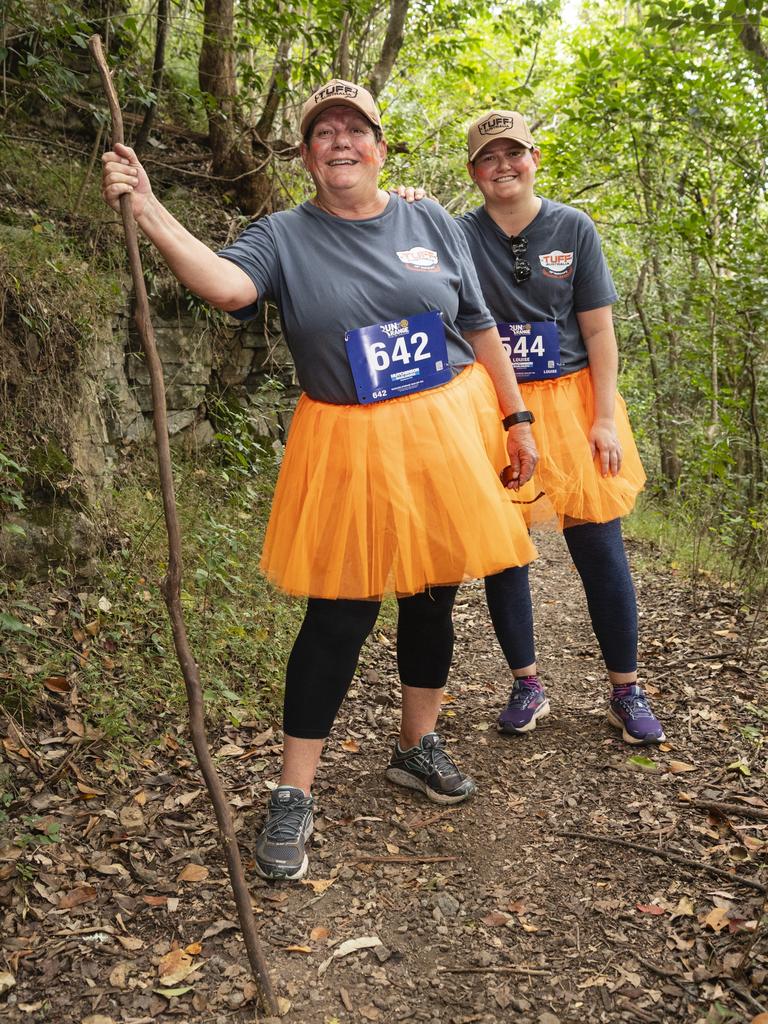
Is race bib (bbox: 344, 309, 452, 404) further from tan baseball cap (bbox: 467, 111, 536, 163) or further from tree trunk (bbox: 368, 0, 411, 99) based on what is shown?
tree trunk (bbox: 368, 0, 411, 99)

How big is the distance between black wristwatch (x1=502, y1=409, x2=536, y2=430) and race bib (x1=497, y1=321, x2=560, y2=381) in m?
0.39

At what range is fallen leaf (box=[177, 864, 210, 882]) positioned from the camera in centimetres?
233

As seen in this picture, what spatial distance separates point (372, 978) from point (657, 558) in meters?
4.74

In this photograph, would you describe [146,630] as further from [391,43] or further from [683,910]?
[391,43]

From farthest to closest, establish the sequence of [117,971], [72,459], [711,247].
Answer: [711,247] < [72,459] < [117,971]

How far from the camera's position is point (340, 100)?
221 cm

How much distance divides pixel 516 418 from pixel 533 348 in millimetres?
478

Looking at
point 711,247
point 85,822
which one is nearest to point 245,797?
point 85,822

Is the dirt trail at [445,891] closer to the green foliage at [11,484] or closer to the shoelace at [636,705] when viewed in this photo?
the shoelace at [636,705]

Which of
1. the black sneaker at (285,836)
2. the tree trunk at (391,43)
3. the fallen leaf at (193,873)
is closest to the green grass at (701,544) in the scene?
the black sneaker at (285,836)

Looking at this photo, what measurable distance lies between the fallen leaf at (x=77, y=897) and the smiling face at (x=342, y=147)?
2.03m

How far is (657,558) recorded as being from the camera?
6.18 meters

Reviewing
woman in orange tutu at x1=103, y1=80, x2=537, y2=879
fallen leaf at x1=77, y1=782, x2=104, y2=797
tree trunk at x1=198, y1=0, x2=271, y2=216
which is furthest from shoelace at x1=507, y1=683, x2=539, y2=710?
tree trunk at x1=198, y1=0, x2=271, y2=216

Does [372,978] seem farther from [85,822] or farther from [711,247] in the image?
[711,247]
